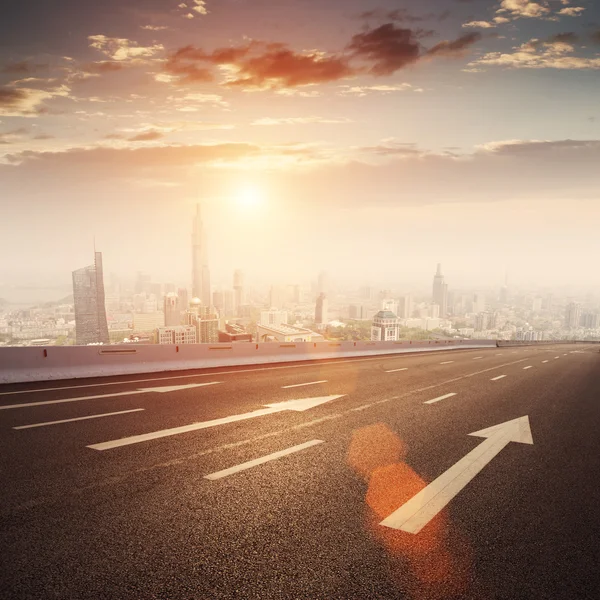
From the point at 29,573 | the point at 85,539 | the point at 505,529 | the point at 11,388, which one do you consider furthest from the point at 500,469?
the point at 11,388

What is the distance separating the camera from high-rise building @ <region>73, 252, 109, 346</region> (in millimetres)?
25828

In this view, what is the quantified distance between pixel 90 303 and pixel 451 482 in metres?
28.6

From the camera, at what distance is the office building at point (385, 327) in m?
49.9

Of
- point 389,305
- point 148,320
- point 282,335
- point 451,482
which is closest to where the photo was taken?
point 451,482

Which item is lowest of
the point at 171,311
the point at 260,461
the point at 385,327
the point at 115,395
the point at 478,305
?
the point at 478,305

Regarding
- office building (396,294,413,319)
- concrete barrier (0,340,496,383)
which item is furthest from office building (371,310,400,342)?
office building (396,294,413,319)

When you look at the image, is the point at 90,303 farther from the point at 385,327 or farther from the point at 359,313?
the point at 359,313

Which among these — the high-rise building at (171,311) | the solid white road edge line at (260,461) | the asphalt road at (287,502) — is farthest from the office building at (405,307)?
the solid white road edge line at (260,461)

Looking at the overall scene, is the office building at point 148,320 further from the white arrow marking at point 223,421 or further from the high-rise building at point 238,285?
the high-rise building at point 238,285

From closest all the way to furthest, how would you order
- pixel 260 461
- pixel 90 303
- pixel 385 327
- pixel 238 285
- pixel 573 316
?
pixel 260 461 → pixel 90 303 → pixel 385 327 → pixel 238 285 → pixel 573 316

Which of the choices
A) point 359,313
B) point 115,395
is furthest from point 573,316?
point 115,395

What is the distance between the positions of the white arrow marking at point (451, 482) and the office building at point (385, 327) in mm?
39576

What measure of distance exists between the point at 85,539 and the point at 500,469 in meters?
5.17

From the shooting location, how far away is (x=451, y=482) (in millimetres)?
5605
